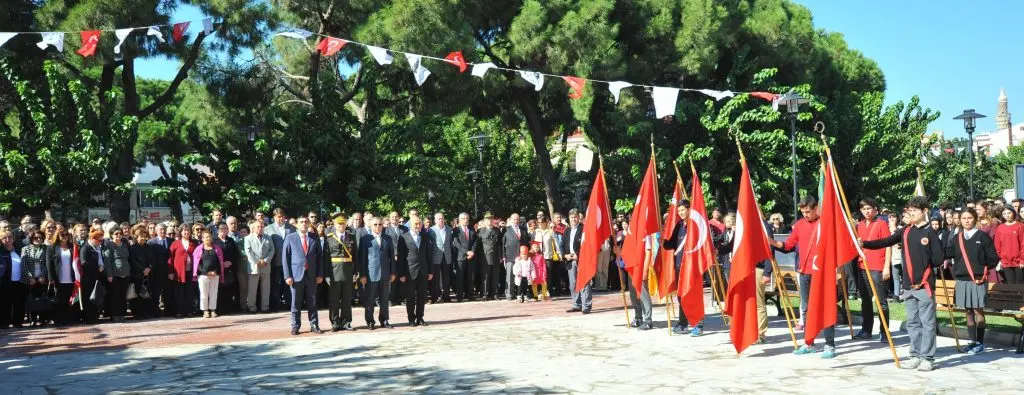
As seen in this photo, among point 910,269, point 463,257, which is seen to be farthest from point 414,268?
point 910,269

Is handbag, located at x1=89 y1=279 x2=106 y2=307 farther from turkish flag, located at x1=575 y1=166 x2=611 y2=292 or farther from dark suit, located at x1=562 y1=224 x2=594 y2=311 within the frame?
turkish flag, located at x1=575 y1=166 x2=611 y2=292

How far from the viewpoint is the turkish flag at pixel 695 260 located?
498 inches

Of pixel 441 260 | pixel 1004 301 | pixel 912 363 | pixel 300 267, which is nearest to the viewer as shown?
pixel 912 363

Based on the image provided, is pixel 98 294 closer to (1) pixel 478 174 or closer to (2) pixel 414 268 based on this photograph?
(2) pixel 414 268

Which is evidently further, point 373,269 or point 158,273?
point 158,273

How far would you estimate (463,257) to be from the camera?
68.4ft

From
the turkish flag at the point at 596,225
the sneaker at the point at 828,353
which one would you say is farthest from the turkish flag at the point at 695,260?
the turkish flag at the point at 596,225

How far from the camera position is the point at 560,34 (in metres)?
27.6

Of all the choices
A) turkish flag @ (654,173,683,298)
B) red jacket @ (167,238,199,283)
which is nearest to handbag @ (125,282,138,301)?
red jacket @ (167,238,199,283)

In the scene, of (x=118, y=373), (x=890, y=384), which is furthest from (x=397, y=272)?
(x=890, y=384)

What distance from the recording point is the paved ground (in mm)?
9164

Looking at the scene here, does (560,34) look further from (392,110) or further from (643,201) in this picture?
(643,201)

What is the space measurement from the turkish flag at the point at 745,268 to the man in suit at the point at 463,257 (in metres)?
9.90

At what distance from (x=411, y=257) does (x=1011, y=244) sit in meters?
9.18
